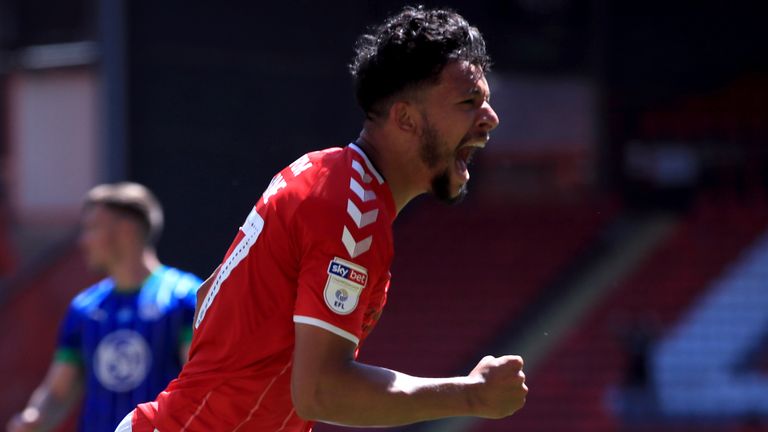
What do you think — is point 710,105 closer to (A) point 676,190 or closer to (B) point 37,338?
(A) point 676,190

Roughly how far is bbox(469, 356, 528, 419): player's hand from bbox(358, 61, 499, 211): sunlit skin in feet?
1.35

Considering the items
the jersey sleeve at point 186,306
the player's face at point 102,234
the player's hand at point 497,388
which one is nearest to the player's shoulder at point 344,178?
the player's hand at point 497,388

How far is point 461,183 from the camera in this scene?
2.53m

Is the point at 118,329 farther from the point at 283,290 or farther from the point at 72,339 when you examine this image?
the point at 283,290

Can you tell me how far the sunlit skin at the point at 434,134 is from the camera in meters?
2.45

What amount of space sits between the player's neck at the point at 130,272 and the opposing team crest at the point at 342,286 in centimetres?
263

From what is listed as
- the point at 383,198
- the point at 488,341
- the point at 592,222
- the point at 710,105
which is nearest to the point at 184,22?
the point at 488,341

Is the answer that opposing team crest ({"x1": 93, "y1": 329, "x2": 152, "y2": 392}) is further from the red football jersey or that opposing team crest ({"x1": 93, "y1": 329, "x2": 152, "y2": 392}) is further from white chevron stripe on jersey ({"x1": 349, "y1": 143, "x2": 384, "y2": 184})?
white chevron stripe on jersey ({"x1": 349, "y1": 143, "x2": 384, "y2": 184})

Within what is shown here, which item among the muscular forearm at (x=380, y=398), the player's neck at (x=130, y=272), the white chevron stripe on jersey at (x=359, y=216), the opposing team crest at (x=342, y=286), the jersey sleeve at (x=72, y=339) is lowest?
the jersey sleeve at (x=72, y=339)

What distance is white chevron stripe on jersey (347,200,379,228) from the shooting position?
2.28 meters

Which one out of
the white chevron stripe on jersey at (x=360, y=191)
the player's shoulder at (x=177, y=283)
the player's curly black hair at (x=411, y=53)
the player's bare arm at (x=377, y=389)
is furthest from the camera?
the player's shoulder at (x=177, y=283)

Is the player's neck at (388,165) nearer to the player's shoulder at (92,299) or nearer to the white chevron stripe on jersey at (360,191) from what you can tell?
the white chevron stripe on jersey at (360,191)

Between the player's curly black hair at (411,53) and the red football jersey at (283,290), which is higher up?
the player's curly black hair at (411,53)

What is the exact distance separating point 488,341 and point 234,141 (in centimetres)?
415
